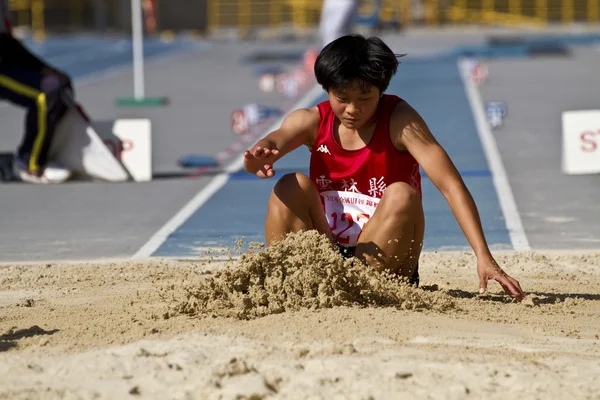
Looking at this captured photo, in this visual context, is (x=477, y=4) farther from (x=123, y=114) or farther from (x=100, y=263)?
(x=100, y=263)

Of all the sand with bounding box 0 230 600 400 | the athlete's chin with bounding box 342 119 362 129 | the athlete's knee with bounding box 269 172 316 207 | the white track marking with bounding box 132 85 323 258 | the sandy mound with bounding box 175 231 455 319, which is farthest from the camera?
the white track marking with bounding box 132 85 323 258

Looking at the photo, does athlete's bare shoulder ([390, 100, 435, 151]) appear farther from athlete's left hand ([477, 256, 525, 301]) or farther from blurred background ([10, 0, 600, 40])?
blurred background ([10, 0, 600, 40])

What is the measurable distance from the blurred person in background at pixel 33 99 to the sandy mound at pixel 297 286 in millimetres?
5704

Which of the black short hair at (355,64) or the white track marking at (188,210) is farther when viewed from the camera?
the white track marking at (188,210)

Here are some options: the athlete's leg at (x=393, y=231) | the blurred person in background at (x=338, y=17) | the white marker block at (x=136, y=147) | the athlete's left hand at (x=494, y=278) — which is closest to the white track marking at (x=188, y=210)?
the white marker block at (x=136, y=147)

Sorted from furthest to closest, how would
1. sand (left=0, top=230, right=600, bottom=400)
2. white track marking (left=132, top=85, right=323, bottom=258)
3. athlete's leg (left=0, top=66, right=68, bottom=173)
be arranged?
athlete's leg (left=0, top=66, right=68, bottom=173) < white track marking (left=132, top=85, right=323, bottom=258) < sand (left=0, top=230, right=600, bottom=400)

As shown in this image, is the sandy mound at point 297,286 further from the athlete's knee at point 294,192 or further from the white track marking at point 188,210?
the white track marking at point 188,210

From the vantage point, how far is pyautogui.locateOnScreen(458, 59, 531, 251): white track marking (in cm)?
794

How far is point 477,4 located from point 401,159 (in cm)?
4049

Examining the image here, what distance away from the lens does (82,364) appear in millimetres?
4305

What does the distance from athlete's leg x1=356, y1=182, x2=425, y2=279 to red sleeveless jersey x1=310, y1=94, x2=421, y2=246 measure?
21 centimetres


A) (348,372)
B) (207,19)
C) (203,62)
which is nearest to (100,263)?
(348,372)

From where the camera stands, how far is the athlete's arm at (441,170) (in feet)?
17.3

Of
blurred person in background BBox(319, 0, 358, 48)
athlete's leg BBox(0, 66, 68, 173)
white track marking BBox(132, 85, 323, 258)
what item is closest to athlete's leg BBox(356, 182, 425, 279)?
white track marking BBox(132, 85, 323, 258)
